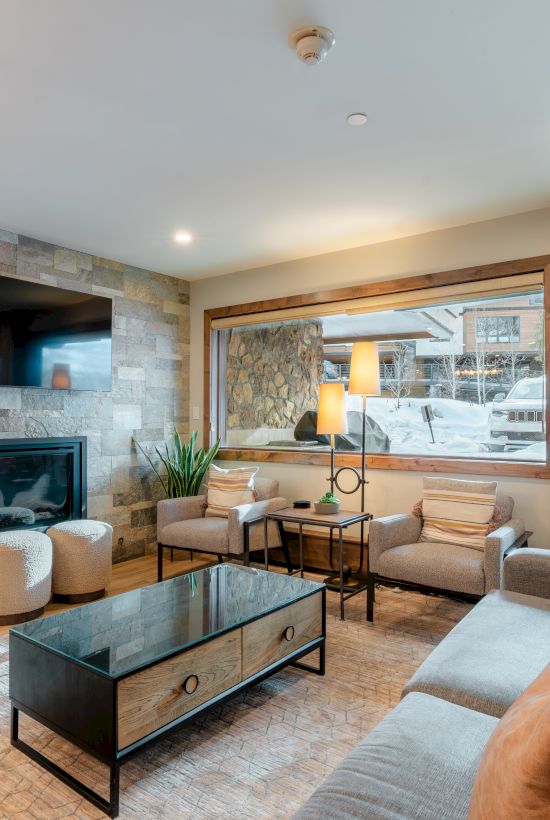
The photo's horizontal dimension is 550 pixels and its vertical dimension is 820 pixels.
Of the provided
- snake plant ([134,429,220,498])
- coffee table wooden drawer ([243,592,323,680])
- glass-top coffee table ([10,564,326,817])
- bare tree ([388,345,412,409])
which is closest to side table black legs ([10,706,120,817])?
glass-top coffee table ([10,564,326,817])

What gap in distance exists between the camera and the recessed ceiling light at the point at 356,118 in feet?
7.98

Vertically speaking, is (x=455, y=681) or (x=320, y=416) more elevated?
(x=320, y=416)

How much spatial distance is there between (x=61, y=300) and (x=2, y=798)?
121 inches

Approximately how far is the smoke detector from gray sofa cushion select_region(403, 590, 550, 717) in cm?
207

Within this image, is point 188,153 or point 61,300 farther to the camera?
point 61,300

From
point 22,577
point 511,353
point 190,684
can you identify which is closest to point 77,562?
point 22,577

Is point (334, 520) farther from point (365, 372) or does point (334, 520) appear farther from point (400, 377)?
point (400, 377)

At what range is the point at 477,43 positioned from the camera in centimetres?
197

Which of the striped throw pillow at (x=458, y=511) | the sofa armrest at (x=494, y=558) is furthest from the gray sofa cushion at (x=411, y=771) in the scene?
the striped throw pillow at (x=458, y=511)

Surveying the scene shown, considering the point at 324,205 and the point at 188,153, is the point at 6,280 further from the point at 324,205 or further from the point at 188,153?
the point at 324,205

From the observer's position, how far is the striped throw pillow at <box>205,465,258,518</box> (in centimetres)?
421

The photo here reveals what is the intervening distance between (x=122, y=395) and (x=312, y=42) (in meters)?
3.24

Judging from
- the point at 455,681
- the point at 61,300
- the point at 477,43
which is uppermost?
the point at 477,43

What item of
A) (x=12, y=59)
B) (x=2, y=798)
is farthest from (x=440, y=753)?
(x=12, y=59)
